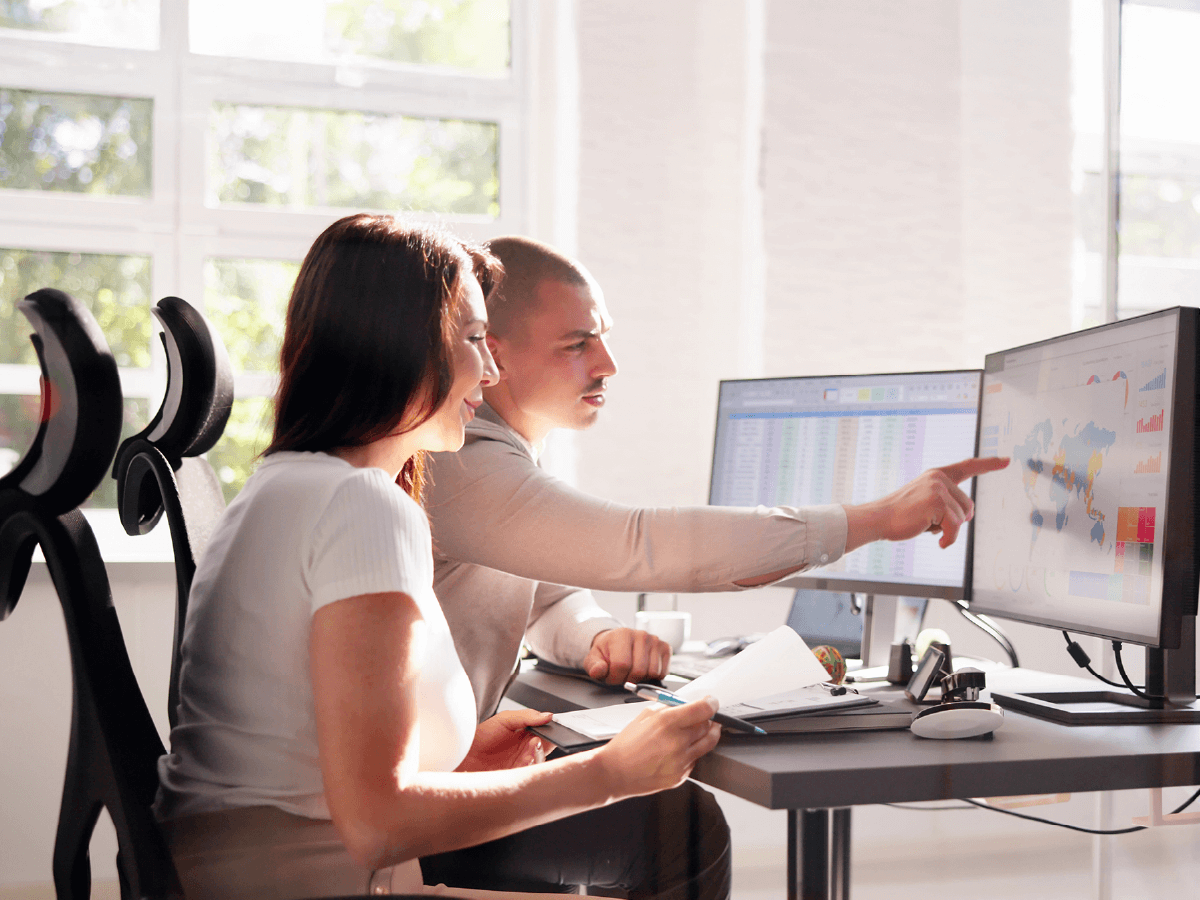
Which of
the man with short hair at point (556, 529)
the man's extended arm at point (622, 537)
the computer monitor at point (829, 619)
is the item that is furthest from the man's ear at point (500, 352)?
the computer monitor at point (829, 619)

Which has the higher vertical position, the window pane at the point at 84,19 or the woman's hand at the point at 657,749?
the window pane at the point at 84,19

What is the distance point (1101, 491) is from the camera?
3.83ft

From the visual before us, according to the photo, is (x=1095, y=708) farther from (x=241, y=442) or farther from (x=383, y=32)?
(x=383, y=32)

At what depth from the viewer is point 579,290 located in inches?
65.2

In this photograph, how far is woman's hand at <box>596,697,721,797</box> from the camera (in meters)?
0.88

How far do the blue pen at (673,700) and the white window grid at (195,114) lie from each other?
1.07m

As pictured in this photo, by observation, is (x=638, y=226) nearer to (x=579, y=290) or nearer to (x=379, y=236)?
(x=579, y=290)

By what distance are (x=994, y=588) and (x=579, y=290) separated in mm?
764

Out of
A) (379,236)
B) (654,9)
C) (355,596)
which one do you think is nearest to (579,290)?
(379,236)

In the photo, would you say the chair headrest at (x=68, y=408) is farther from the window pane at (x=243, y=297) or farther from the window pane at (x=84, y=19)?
the window pane at (x=84, y=19)

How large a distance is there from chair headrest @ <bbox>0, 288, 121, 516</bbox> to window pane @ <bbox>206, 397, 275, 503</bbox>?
0.24 meters

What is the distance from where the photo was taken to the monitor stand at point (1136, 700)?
112 cm

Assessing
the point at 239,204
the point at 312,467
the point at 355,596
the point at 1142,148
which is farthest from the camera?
the point at 239,204

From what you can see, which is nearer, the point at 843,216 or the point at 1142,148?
the point at 1142,148
